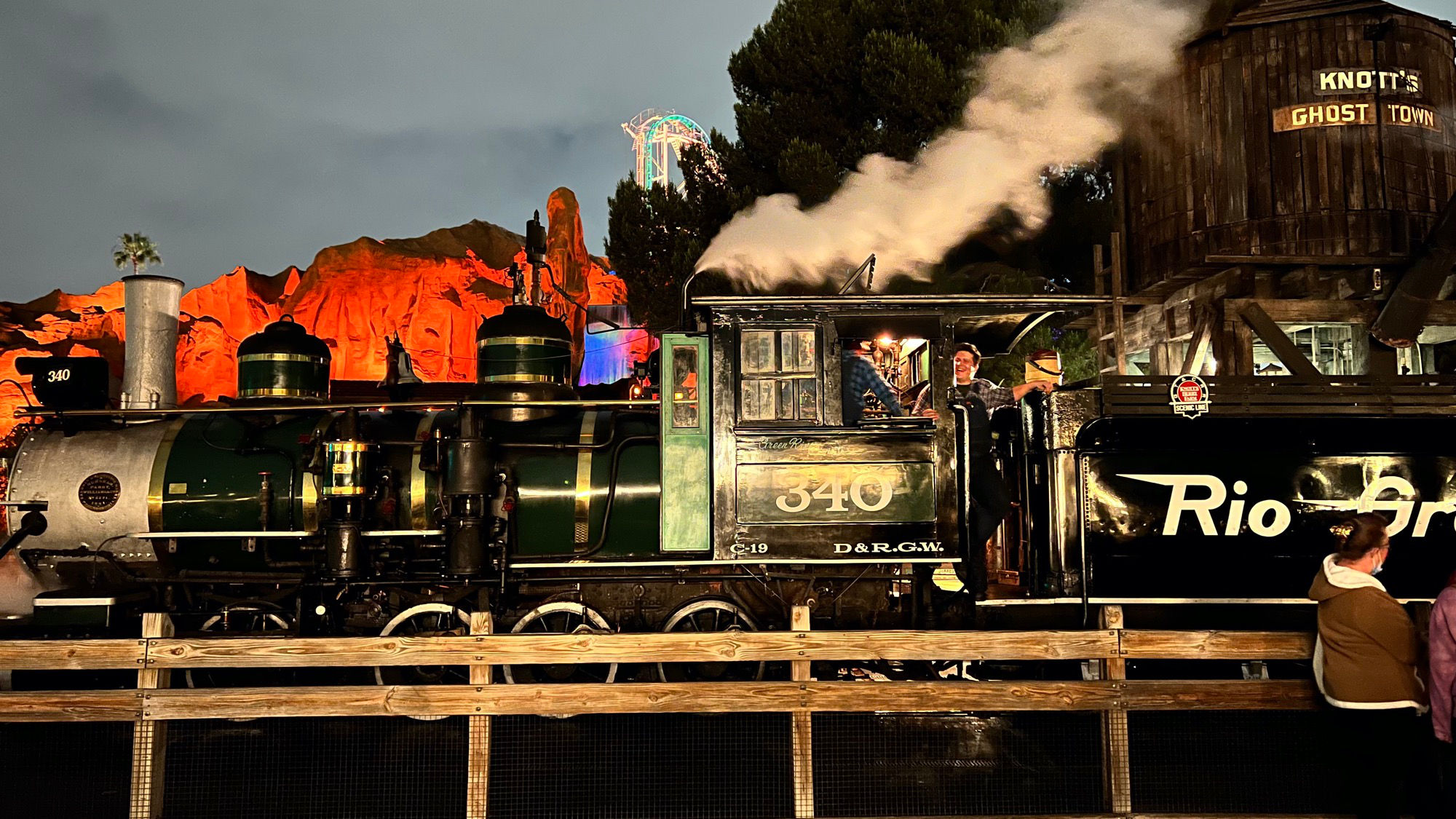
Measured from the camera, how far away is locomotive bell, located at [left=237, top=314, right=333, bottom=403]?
28.1 feet

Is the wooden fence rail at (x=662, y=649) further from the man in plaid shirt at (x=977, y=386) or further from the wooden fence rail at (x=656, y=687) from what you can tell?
the man in plaid shirt at (x=977, y=386)

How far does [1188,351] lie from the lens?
47.8 feet

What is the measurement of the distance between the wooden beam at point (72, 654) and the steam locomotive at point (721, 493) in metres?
2.30

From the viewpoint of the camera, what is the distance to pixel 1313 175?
1464 cm

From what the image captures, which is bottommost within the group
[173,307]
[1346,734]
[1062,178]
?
[1346,734]

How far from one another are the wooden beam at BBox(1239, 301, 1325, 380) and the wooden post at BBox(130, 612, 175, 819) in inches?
428

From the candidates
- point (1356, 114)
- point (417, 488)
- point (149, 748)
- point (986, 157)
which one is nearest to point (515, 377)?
point (417, 488)

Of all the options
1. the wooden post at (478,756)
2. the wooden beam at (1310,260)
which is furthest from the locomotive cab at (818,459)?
the wooden beam at (1310,260)

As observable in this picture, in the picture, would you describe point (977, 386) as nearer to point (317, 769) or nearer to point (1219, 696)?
point (1219, 696)

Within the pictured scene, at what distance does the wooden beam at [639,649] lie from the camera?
5.18 m

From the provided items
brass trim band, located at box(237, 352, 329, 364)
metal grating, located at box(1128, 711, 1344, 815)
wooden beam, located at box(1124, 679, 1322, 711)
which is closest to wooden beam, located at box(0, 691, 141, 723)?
brass trim band, located at box(237, 352, 329, 364)

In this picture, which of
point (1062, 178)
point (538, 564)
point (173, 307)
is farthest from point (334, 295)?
point (538, 564)

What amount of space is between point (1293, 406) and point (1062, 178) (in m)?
15.5

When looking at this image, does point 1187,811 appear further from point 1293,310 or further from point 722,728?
point 1293,310
